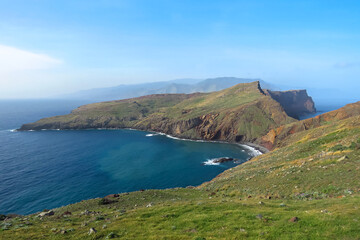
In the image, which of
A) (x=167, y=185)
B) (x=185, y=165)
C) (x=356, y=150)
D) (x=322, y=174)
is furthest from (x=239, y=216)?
(x=185, y=165)

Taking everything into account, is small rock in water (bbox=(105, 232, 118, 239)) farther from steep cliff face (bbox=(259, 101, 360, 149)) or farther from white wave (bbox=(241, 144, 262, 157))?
white wave (bbox=(241, 144, 262, 157))

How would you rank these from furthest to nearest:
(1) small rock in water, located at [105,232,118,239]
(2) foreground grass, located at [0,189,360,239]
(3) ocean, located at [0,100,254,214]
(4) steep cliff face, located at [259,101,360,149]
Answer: (4) steep cliff face, located at [259,101,360,149] → (3) ocean, located at [0,100,254,214] → (1) small rock in water, located at [105,232,118,239] → (2) foreground grass, located at [0,189,360,239]

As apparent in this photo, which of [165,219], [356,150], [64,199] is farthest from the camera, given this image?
[64,199]

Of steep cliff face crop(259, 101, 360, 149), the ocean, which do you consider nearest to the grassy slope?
the ocean

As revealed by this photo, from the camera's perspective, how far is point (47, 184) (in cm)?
7312

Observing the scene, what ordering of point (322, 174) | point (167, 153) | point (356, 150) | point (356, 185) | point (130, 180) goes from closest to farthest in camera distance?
1. point (356, 185)
2. point (322, 174)
3. point (356, 150)
4. point (130, 180)
5. point (167, 153)

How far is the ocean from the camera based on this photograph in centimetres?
6619

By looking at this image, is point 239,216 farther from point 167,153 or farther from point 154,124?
point 154,124

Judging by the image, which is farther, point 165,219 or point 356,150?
point 356,150

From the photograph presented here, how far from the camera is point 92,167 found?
9131cm

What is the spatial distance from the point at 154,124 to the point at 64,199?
441 ft

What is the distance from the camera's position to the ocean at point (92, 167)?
66188mm

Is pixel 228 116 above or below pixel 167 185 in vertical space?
above

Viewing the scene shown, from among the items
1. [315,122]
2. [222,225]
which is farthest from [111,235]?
[315,122]
